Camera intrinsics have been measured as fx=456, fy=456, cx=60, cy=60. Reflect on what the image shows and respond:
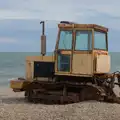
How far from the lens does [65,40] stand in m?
16.9

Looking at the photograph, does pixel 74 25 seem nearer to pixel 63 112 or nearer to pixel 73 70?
pixel 73 70

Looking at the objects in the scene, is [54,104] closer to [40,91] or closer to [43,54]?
[40,91]

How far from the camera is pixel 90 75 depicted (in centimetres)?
1661

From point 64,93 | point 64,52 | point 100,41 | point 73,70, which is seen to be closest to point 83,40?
point 64,52

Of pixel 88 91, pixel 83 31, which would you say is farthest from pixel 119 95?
pixel 83 31

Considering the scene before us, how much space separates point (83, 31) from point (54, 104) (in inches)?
117

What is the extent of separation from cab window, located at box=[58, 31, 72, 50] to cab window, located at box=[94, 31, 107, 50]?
3.16ft

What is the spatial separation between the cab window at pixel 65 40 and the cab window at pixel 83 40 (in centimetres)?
27

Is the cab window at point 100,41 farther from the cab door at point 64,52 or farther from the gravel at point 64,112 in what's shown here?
the gravel at point 64,112

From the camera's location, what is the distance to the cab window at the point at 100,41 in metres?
17.0

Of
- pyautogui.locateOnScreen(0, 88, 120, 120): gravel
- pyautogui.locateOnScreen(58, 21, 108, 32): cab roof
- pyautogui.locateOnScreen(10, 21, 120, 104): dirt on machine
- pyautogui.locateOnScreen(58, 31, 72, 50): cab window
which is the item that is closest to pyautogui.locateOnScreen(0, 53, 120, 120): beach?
pyautogui.locateOnScreen(0, 88, 120, 120): gravel

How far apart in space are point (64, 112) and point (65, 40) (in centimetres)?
349

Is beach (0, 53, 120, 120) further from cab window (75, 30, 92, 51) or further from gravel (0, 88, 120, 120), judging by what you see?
cab window (75, 30, 92, 51)

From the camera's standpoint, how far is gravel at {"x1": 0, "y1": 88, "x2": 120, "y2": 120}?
13539 millimetres
